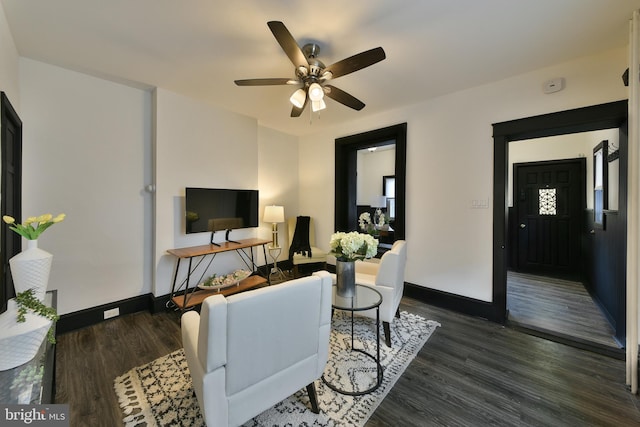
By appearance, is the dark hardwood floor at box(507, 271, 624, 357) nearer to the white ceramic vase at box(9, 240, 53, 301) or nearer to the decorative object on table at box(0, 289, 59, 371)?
the decorative object on table at box(0, 289, 59, 371)

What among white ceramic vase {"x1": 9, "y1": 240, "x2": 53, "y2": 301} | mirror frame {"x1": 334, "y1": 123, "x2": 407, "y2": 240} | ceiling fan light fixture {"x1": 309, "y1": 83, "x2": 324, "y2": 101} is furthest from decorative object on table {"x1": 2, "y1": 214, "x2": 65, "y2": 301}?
mirror frame {"x1": 334, "y1": 123, "x2": 407, "y2": 240}

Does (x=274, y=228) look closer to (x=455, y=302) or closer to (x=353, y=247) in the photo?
(x=353, y=247)

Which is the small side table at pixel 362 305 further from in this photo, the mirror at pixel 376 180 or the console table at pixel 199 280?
the mirror at pixel 376 180

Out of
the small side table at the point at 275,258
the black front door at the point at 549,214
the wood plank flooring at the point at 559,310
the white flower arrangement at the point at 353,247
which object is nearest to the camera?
the white flower arrangement at the point at 353,247

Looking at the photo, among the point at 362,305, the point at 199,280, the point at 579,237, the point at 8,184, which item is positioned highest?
the point at 8,184

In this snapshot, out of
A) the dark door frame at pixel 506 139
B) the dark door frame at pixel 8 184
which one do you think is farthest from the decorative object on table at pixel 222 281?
the dark door frame at pixel 506 139

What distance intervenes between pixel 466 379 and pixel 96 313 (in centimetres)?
364

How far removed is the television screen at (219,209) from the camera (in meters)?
3.11

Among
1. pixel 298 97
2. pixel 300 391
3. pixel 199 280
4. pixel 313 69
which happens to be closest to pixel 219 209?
pixel 199 280

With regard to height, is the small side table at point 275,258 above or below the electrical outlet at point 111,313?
above

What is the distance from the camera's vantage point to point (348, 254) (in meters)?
1.98

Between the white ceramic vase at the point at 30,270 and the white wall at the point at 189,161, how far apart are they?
1662mm

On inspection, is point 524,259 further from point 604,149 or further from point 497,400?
point 497,400

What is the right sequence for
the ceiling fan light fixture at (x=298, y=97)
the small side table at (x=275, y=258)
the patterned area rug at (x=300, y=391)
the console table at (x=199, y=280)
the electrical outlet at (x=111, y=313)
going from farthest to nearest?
the small side table at (x=275, y=258)
the console table at (x=199, y=280)
the electrical outlet at (x=111, y=313)
the ceiling fan light fixture at (x=298, y=97)
the patterned area rug at (x=300, y=391)
